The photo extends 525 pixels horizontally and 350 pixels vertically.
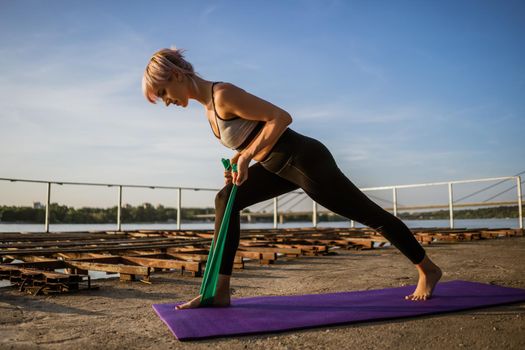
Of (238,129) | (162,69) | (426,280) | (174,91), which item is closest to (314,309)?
(426,280)

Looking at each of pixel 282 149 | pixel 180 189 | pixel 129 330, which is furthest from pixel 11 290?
pixel 180 189

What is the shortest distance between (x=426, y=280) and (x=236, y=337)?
1235 mm

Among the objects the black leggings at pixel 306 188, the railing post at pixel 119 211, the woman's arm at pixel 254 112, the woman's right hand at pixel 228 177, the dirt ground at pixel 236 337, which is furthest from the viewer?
the railing post at pixel 119 211

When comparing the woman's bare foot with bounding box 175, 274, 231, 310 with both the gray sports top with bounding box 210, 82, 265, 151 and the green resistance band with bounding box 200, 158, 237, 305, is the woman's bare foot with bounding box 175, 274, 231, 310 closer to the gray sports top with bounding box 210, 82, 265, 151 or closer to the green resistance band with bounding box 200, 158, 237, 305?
the green resistance band with bounding box 200, 158, 237, 305

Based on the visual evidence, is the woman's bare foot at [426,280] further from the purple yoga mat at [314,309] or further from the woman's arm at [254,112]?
the woman's arm at [254,112]

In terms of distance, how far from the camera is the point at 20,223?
1412 cm

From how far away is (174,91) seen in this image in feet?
6.63

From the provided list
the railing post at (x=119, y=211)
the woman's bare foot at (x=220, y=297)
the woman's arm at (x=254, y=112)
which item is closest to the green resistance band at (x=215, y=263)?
the woman's bare foot at (x=220, y=297)

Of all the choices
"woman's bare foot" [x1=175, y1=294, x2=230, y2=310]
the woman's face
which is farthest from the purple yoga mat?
the woman's face

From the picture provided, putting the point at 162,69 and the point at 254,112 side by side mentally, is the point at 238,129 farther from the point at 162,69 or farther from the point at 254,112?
the point at 162,69

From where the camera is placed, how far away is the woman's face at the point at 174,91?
2004mm

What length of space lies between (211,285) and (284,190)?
63cm

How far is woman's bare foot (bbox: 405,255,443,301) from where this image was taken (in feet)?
7.69

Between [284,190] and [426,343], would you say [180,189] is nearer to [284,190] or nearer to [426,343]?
[284,190]
